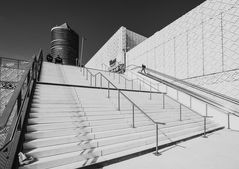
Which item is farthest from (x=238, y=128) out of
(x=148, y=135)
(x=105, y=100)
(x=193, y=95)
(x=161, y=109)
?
(x=105, y=100)

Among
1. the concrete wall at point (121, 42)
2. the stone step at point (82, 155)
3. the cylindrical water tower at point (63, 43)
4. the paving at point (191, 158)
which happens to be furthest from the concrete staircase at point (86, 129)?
the cylindrical water tower at point (63, 43)

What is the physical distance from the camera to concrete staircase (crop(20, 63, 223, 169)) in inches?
116

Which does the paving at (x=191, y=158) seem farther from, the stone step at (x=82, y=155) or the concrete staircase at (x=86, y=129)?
the stone step at (x=82, y=155)

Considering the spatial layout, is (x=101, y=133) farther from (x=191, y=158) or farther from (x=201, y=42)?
(x=201, y=42)

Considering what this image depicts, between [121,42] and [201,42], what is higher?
[121,42]

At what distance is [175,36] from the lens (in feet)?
37.7

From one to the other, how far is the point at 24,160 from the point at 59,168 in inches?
24.9

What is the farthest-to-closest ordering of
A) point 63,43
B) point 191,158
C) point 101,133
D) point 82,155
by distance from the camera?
1. point 63,43
2. point 101,133
3. point 191,158
4. point 82,155

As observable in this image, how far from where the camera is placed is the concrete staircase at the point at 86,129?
2936 mm

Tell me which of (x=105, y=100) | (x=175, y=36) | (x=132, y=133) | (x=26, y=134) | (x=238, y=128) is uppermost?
(x=175, y=36)

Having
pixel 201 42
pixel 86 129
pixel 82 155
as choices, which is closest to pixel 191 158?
pixel 82 155

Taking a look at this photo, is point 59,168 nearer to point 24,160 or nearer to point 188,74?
point 24,160

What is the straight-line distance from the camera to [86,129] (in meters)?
3.84

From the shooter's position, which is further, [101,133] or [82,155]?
[101,133]
